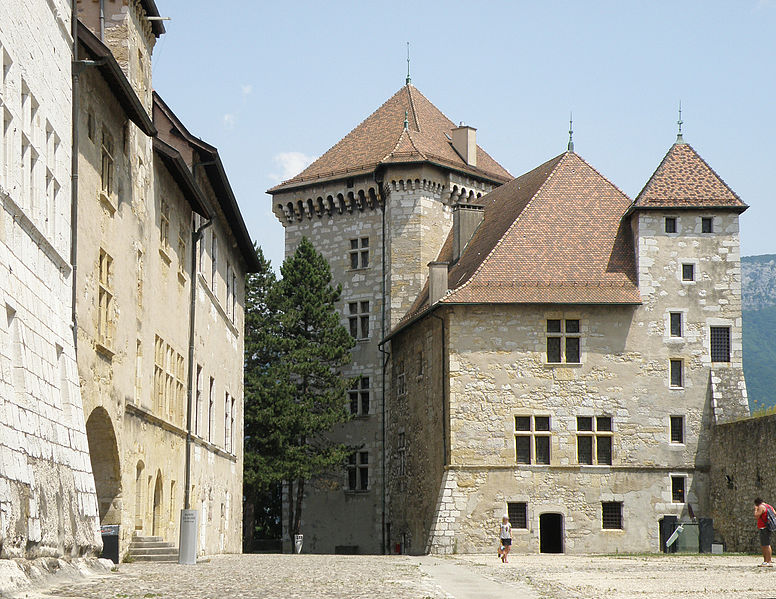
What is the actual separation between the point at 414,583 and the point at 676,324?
81.1 feet

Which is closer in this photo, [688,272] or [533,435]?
[533,435]

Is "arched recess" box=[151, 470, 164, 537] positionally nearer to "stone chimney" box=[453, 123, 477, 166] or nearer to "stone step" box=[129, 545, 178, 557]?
"stone step" box=[129, 545, 178, 557]

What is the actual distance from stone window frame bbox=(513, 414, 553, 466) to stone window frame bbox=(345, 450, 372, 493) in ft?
42.7

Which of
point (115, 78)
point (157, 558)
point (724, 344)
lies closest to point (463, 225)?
point (724, 344)

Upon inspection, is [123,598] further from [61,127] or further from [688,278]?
[688,278]

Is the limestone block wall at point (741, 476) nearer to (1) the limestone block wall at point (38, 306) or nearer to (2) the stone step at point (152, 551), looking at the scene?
(2) the stone step at point (152, 551)

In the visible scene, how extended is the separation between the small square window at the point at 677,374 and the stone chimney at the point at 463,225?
32.2ft

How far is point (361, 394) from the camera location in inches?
2036

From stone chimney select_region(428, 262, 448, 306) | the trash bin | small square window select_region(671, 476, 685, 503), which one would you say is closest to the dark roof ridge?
the trash bin

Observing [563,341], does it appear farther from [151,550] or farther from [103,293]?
[103,293]

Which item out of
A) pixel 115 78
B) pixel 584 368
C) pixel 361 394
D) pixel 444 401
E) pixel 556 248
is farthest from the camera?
pixel 361 394

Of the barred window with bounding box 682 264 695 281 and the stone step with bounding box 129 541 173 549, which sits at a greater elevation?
the barred window with bounding box 682 264 695 281

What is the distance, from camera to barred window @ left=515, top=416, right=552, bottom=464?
39.0 metres

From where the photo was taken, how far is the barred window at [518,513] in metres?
38.4
